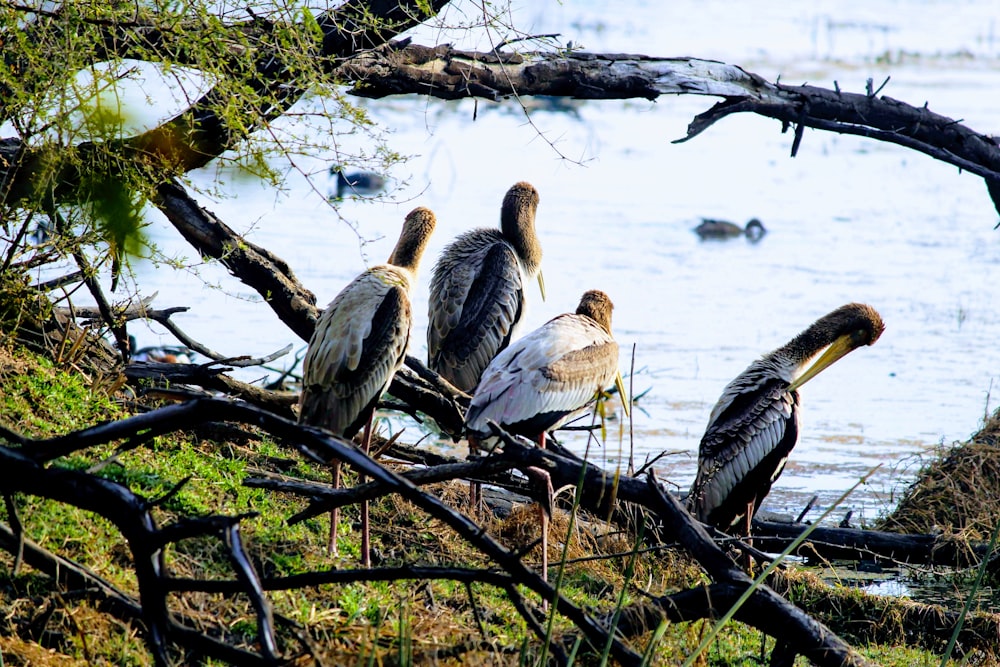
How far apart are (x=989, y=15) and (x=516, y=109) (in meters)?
14.1

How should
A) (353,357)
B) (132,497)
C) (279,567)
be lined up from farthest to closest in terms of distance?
(353,357) → (279,567) → (132,497)

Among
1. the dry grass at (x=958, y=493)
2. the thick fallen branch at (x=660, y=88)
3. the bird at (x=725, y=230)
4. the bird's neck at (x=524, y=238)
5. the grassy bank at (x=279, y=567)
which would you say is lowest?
the grassy bank at (x=279, y=567)

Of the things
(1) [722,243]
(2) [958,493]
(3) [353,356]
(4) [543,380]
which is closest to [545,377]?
(4) [543,380]

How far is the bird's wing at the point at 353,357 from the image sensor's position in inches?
203

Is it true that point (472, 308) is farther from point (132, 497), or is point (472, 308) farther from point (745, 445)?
point (132, 497)

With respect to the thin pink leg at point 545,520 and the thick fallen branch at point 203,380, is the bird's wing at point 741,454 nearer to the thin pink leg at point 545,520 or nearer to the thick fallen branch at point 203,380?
the thin pink leg at point 545,520

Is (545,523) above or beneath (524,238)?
beneath

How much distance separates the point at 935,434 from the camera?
8.98m

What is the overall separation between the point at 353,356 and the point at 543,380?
37.6 inches

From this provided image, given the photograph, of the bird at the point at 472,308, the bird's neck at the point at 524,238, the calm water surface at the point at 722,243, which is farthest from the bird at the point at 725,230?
the bird at the point at 472,308

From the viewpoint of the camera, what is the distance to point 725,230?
47.2 feet

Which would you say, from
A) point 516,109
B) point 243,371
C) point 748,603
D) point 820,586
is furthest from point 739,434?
point 516,109

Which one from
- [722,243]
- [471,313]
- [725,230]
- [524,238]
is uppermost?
[725,230]

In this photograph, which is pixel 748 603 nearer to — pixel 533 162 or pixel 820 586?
pixel 820 586
